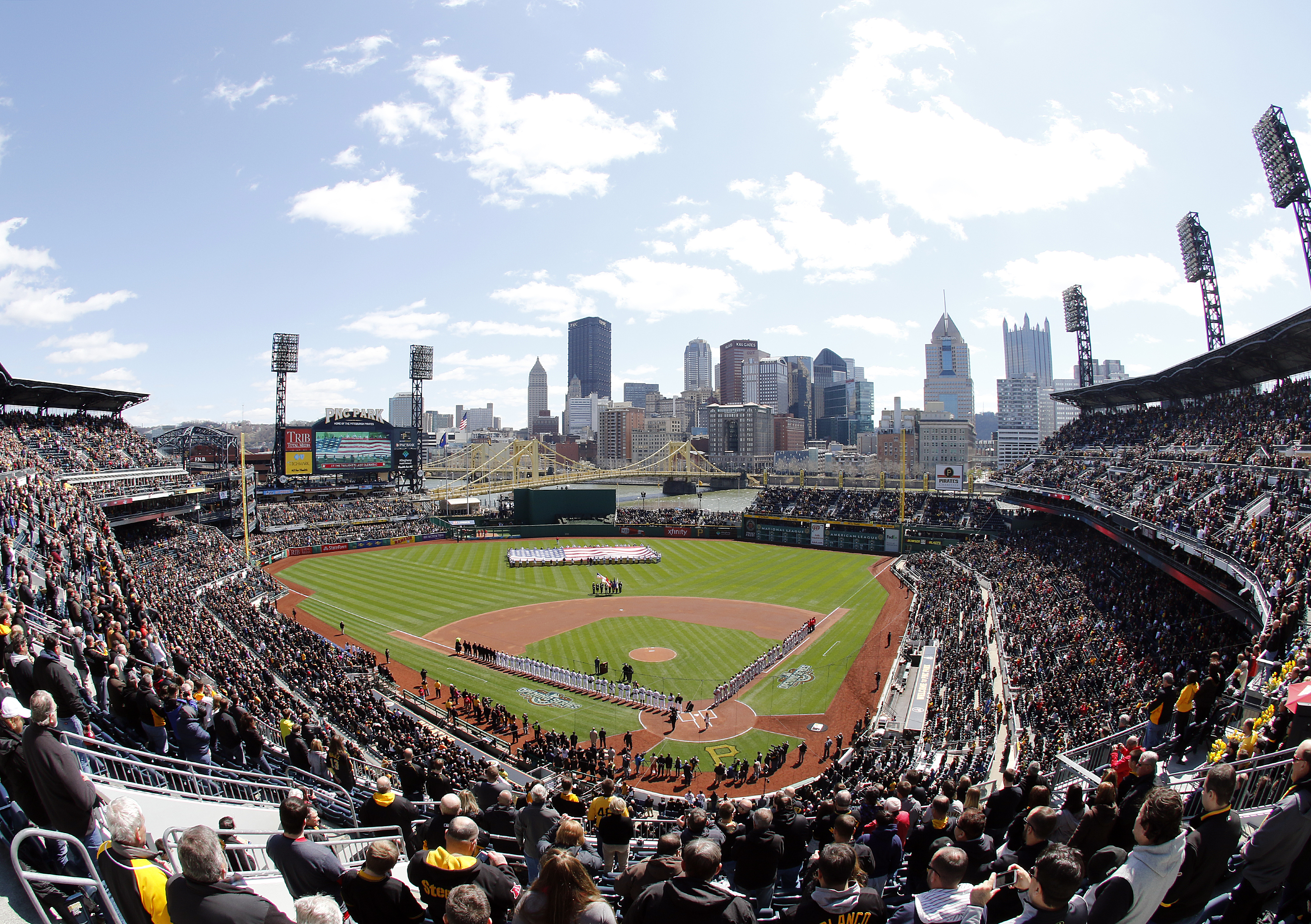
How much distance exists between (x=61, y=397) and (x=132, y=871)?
6786 centimetres

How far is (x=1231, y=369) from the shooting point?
127ft

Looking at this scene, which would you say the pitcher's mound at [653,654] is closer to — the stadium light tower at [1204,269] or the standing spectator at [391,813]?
the standing spectator at [391,813]

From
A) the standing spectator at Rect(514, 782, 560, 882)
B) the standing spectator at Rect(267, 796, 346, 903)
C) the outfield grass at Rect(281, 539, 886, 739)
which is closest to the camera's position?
the standing spectator at Rect(267, 796, 346, 903)

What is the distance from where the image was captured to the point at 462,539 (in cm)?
6981

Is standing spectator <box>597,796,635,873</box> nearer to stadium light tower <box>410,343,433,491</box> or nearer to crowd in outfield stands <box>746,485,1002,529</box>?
crowd in outfield stands <box>746,485,1002,529</box>

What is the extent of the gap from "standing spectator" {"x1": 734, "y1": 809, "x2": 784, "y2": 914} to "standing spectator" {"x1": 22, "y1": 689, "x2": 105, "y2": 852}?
16.6 feet

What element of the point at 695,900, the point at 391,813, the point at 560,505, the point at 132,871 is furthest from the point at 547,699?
the point at 560,505

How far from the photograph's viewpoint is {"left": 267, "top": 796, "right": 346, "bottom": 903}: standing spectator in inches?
192

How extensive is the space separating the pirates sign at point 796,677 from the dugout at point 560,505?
44.6m

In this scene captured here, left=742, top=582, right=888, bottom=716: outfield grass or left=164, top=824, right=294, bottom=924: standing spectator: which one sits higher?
left=164, top=824, right=294, bottom=924: standing spectator

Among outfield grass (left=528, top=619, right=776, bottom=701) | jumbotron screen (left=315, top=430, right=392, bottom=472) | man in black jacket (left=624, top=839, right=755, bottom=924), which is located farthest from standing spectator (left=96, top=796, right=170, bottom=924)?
jumbotron screen (left=315, top=430, right=392, bottom=472)

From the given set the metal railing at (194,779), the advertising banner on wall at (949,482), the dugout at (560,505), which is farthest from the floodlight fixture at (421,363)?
the metal railing at (194,779)

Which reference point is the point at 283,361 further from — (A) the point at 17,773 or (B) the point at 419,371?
(A) the point at 17,773

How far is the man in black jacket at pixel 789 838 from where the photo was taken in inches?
277
